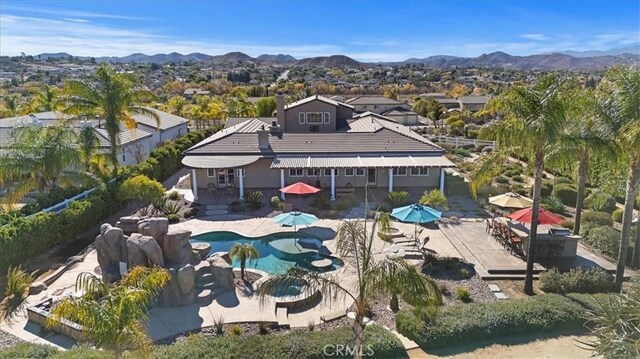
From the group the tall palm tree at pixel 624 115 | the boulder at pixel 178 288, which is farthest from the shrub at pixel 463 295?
the boulder at pixel 178 288

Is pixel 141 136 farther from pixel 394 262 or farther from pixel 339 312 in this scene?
pixel 394 262

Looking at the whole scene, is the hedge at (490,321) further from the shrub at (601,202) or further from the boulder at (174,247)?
the shrub at (601,202)

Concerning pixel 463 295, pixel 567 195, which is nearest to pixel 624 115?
pixel 463 295

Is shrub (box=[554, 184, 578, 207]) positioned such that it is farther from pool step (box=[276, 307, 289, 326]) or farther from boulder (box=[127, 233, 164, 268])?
boulder (box=[127, 233, 164, 268])

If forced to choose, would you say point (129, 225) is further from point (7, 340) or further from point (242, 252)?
point (7, 340)

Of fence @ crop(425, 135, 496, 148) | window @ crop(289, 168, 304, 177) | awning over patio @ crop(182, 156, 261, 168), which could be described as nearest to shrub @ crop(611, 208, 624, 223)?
window @ crop(289, 168, 304, 177)
